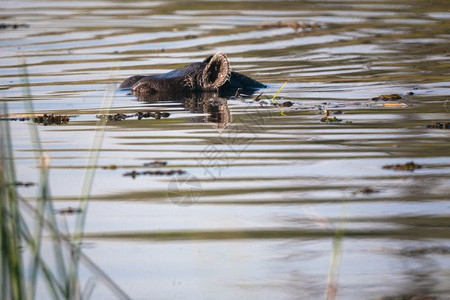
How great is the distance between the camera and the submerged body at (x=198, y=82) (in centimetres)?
1297

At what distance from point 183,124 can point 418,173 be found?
3466 millimetres

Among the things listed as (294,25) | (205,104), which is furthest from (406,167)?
(294,25)

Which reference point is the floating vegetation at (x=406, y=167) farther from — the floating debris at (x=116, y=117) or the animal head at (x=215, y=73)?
the animal head at (x=215, y=73)

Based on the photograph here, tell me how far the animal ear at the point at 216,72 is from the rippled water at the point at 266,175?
605 mm

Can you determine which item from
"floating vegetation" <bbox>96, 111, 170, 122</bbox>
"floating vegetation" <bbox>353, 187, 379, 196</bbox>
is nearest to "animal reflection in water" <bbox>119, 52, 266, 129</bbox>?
"floating vegetation" <bbox>96, 111, 170, 122</bbox>

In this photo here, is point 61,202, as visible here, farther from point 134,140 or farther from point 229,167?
point 134,140

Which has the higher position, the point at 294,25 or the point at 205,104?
the point at 294,25

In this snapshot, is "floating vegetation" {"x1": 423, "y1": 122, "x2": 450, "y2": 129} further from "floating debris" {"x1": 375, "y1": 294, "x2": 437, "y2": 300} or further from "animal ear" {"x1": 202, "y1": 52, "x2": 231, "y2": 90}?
"floating debris" {"x1": 375, "y1": 294, "x2": 437, "y2": 300}

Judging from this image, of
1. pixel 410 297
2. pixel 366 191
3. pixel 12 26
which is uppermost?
pixel 12 26

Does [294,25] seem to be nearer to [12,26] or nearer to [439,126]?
Answer: [12,26]

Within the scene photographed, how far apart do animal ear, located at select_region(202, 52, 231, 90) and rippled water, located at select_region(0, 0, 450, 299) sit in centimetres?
60

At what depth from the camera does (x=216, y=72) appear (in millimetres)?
13070

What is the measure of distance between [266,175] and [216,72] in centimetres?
555

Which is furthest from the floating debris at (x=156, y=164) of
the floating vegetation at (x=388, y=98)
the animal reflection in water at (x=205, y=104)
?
the floating vegetation at (x=388, y=98)
